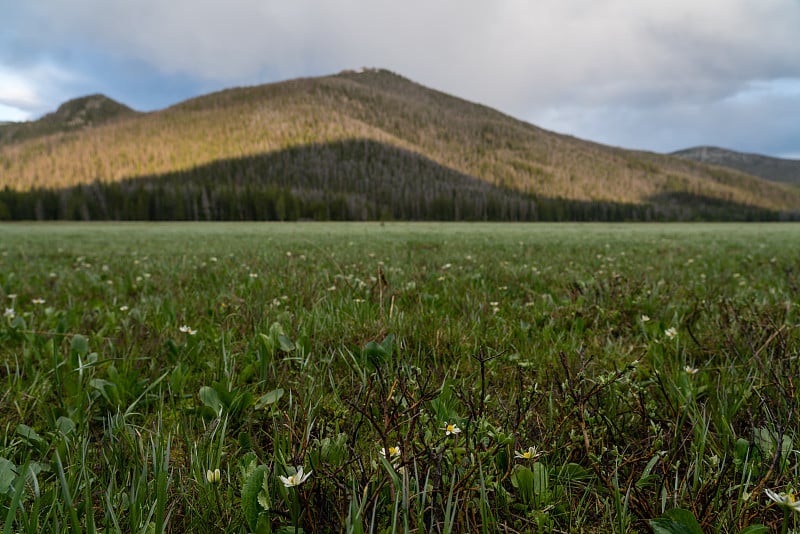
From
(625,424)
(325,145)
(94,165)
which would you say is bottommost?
(625,424)

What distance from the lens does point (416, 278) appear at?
561cm

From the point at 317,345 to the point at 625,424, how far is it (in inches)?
74.0

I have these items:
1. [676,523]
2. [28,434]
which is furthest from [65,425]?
[676,523]

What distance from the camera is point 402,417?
1.76 metres

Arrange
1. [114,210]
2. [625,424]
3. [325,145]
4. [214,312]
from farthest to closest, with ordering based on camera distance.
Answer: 1. [325,145]
2. [114,210]
3. [214,312]
4. [625,424]

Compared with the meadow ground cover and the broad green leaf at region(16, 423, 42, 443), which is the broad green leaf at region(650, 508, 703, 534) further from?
the broad green leaf at region(16, 423, 42, 443)

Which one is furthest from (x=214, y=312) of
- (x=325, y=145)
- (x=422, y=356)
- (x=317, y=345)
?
(x=325, y=145)

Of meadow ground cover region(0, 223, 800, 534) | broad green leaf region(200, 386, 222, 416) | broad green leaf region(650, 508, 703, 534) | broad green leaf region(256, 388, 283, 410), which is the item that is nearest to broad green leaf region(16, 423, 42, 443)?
meadow ground cover region(0, 223, 800, 534)

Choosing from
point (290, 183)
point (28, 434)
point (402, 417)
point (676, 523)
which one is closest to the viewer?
point (676, 523)

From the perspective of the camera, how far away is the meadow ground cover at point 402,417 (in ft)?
3.91

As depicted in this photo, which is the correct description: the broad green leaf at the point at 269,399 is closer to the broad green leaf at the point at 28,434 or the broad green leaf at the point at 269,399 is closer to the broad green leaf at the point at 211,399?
the broad green leaf at the point at 211,399

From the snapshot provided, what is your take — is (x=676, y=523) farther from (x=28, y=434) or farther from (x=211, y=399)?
(x=28, y=434)

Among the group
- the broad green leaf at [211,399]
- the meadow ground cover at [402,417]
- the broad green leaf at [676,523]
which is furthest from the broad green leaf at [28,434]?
the broad green leaf at [676,523]

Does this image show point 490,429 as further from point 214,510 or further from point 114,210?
point 114,210
